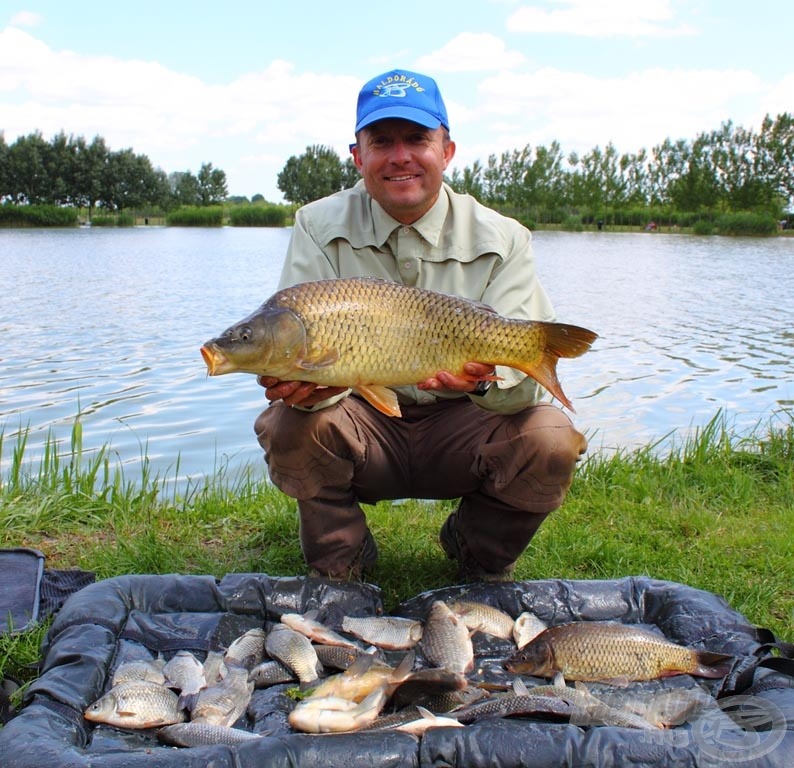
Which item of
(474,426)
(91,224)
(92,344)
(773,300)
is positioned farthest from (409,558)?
(91,224)

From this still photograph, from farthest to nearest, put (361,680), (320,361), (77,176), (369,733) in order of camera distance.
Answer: (77,176), (320,361), (361,680), (369,733)

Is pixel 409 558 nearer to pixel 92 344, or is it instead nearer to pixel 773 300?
pixel 92 344

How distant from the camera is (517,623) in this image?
8.13ft

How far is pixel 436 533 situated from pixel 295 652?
1.22 metres

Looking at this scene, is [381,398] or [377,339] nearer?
[377,339]

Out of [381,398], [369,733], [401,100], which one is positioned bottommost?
[369,733]

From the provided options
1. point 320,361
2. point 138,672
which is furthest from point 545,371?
point 138,672

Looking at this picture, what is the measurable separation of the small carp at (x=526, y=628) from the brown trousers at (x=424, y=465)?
0.37 m

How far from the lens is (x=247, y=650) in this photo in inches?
91.6

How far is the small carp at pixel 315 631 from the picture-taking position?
7.79 feet

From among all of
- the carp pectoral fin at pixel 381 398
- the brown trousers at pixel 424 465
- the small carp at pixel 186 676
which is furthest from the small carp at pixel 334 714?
the brown trousers at pixel 424 465

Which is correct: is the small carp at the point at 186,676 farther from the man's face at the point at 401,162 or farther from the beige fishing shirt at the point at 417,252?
the man's face at the point at 401,162

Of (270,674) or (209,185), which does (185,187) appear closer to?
(209,185)

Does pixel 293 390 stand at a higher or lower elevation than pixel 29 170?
lower
